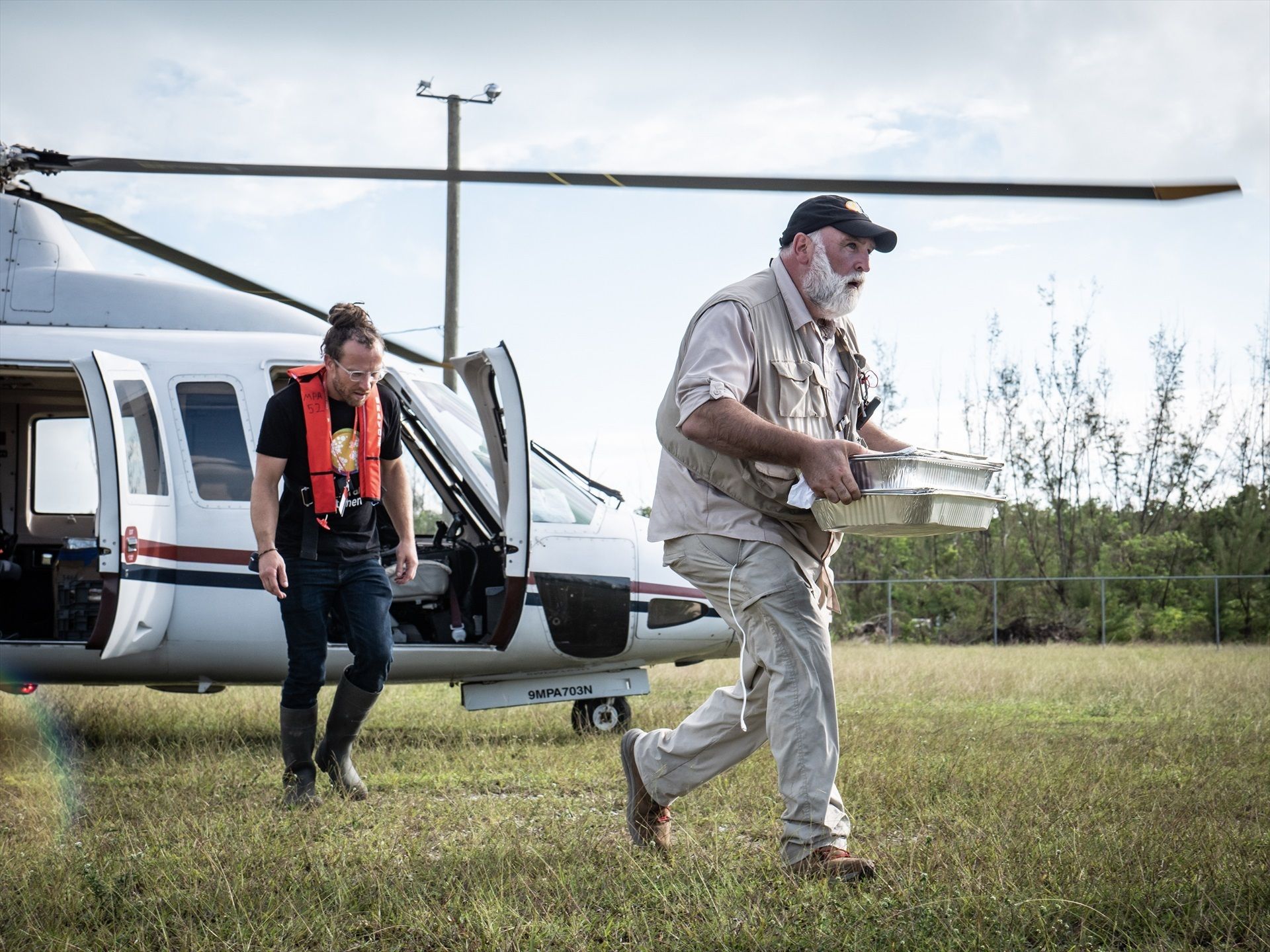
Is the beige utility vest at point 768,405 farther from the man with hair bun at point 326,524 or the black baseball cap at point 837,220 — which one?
the man with hair bun at point 326,524

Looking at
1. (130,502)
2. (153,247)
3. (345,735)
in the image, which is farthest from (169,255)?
(345,735)

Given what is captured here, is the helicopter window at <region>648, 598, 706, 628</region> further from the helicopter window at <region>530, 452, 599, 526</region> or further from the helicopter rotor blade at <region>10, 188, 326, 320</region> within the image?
the helicopter rotor blade at <region>10, 188, 326, 320</region>

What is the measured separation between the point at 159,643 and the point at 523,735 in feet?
6.72

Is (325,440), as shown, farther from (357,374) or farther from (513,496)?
(513,496)

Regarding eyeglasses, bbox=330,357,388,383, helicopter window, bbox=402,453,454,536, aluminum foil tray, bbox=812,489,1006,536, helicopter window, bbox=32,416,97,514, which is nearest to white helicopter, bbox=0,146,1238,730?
helicopter window, bbox=32,416,97,514

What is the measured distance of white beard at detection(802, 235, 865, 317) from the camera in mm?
3674

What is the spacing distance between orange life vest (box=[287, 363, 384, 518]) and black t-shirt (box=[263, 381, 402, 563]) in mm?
26

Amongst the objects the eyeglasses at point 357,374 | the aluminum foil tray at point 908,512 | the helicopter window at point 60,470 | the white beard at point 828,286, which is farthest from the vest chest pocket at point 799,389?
the helicopter window at point 60,470

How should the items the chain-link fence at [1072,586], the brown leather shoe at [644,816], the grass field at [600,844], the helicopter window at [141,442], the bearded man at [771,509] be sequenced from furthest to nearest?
the chain-link fence at [1072,586], the helicopter window at [141,442], the brown leather shoe at [644,816], the bearded man at [771,509], the grass field at [600,844]

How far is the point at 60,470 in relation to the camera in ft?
26.6

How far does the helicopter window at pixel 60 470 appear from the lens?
318 inches

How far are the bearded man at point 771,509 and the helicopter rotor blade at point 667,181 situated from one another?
Result: 2.45 ft

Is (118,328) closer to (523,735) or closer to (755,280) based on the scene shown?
(523,735)

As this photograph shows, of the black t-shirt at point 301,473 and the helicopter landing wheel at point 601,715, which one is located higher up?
the black t-shirt at point 301,473
